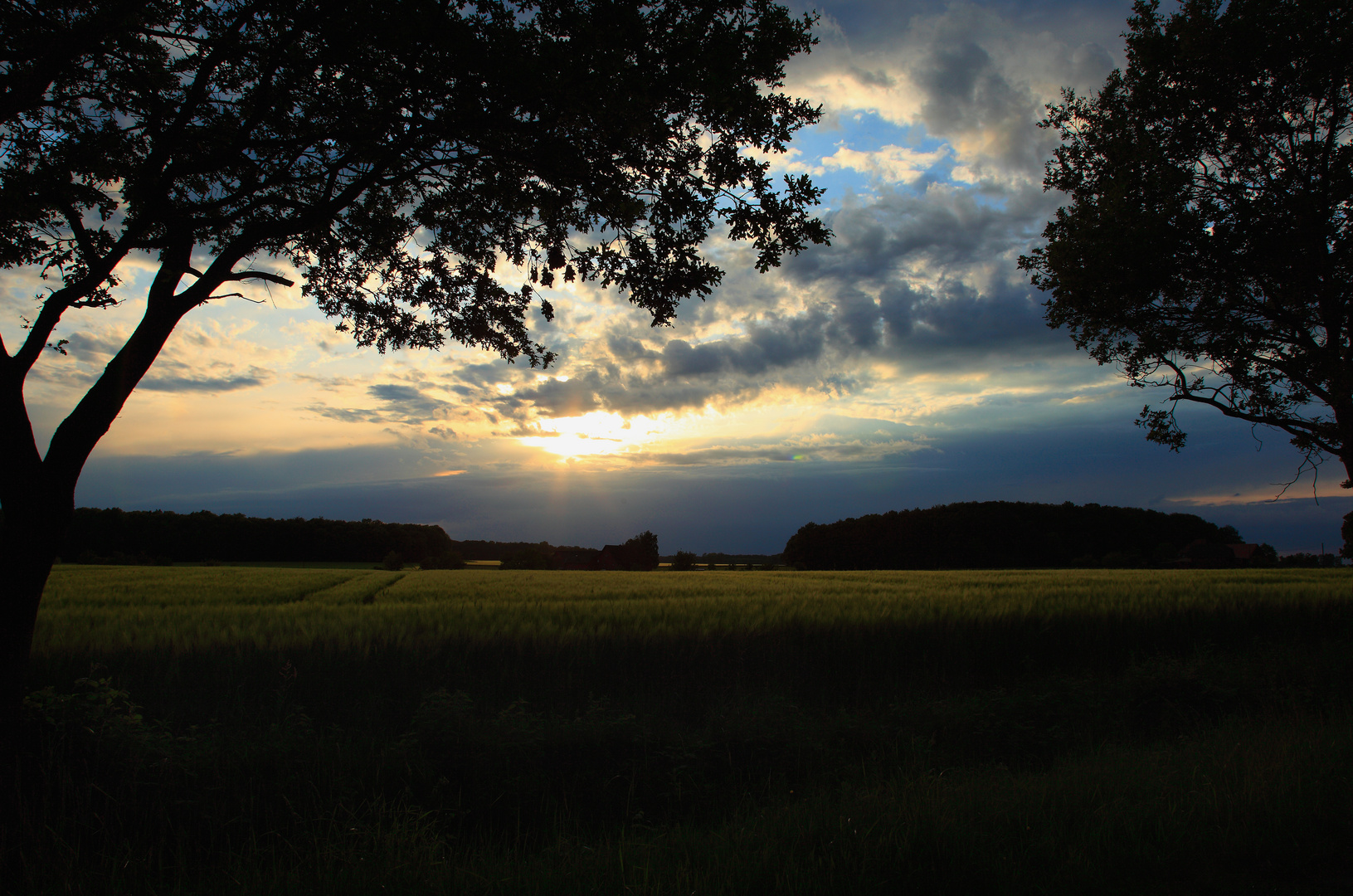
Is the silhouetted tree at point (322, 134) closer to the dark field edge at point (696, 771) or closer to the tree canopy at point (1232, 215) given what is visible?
the dark field edge at point (696, 771)

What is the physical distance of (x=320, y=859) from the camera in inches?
166

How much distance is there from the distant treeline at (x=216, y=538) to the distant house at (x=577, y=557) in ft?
51.8

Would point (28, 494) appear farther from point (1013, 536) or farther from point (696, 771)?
point (1013, 536)

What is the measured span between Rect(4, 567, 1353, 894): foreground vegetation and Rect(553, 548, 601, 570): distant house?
2569 inches

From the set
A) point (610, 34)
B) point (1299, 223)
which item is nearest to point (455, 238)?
point (610, 34)

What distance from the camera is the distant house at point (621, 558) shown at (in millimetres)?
76562

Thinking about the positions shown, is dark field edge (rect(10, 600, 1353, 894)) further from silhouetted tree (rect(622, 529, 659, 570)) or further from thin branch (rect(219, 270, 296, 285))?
silhouetted tree (rect(622, 529, 659, 570))

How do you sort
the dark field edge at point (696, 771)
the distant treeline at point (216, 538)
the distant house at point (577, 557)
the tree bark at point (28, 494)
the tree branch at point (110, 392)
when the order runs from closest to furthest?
1. the dark field edge at point (696, 771)
2. the tree bark at point (28, 494)
3. the tree branch at point (110, 392)
4. the distant treeline at point (216, 538)
5. the distant house at point (577, 557)

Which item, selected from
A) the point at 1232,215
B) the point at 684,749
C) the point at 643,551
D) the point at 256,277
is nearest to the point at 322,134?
the point at 256,277

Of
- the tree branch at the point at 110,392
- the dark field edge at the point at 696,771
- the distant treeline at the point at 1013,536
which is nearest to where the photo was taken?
the dark field edge at the point at 696,771

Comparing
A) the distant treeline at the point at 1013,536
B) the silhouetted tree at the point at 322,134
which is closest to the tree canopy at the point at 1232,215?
the silhouetted tree at the point at 322,134

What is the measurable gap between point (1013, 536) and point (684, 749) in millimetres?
72541

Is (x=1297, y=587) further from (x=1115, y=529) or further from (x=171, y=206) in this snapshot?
(x=1115, y=529)

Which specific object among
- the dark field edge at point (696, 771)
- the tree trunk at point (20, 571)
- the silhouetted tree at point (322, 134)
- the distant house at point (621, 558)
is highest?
the silhouetted tree at point (322, 134)
